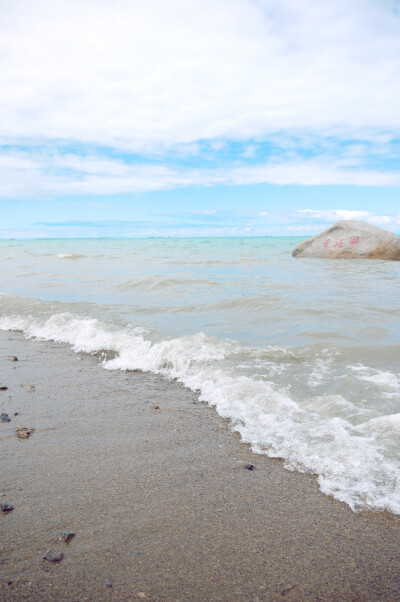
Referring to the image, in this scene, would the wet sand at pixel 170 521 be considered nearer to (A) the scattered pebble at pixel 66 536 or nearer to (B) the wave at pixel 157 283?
(A) the scattered pebble at pixel 66 536

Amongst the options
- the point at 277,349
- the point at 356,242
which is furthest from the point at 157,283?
the point at 356,242

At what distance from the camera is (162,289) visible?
9.90 metres

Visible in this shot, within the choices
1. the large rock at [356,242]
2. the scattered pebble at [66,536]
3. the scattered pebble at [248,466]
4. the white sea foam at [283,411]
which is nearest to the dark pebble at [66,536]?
the scattered pebble at [66,536]

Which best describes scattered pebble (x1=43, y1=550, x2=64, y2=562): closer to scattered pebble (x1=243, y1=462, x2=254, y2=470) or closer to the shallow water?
scattered pebble (x1=243, y1=462, x2=254, y2=470)

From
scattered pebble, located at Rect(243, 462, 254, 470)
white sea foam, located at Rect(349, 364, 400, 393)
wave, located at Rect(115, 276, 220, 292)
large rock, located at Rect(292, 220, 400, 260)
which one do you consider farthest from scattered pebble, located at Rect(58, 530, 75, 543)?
large rock, located at Rect(292, 220, 400, 260)

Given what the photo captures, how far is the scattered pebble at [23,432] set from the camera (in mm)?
2934

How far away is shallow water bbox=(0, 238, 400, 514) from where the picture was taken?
2.71 m

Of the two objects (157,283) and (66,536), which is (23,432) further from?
(157,283)

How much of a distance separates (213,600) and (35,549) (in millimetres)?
840

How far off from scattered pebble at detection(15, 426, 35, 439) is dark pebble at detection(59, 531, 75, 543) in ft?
3.89

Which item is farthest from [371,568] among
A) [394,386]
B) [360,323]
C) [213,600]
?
[360,323]

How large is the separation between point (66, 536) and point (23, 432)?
4.22ft

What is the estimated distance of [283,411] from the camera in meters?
3.29

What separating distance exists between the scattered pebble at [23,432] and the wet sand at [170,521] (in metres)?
0.04
